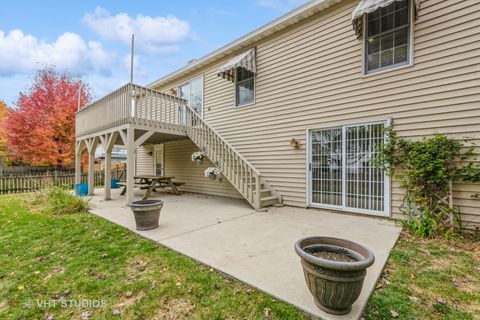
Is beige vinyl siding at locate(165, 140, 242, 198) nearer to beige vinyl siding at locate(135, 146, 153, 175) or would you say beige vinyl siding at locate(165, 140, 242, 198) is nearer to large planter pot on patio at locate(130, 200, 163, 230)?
beige vinyl siding at locate(135, 146, 153, 175)

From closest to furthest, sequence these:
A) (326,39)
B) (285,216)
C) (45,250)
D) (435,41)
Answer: (45,250), (435,41), (285,216), (326,39)

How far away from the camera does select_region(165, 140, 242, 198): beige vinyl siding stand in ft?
27.7

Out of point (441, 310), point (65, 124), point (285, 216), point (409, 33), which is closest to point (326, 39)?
point (409, 33)

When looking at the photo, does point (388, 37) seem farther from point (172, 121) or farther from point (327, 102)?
point (172, 121)

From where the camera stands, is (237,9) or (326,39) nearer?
(326,39)

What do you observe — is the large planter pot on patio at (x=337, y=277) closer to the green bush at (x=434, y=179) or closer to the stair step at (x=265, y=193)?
the green bush at (x=434, y=179)

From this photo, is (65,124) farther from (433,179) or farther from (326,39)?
(433,179)

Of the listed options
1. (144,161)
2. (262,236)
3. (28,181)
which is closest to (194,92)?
(144,161)

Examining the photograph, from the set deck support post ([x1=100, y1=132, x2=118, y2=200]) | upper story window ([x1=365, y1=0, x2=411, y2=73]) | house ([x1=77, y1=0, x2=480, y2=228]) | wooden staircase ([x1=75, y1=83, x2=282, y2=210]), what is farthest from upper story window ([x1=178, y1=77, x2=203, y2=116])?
upper story window ([x1=365, y1=0, x2=411, y2=73])

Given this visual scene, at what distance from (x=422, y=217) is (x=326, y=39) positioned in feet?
15.1

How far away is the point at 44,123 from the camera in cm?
1323

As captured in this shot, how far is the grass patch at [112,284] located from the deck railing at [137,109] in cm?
381

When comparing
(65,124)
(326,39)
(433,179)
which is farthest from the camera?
(65,124)

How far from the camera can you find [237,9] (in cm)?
1058
